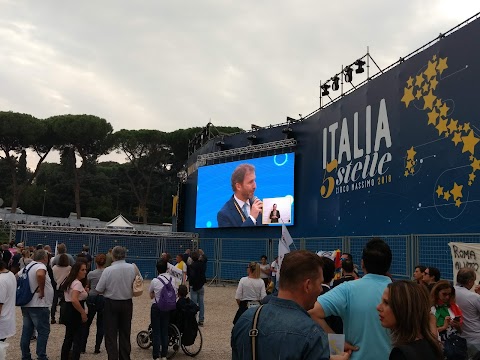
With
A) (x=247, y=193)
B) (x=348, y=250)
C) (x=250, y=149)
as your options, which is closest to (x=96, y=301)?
(x=348, y=250)

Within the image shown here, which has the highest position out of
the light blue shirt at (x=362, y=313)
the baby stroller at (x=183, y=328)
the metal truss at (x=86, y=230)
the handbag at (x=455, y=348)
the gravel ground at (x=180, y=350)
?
the metal truss at (x=86, y=230)

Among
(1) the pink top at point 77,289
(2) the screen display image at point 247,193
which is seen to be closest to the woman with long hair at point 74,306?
(1) the pink top at point 77,289

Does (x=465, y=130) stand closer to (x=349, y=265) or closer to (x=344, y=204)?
(x=344, y=204)

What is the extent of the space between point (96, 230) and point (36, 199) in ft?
105

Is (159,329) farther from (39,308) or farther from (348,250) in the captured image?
(348,250)

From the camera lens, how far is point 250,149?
829 inches

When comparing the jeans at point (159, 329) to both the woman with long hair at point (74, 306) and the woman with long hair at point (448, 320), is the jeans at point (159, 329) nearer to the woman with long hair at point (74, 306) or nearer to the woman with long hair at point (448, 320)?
the woman with long hair at point (74, 306)

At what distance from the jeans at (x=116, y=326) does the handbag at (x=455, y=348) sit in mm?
3762

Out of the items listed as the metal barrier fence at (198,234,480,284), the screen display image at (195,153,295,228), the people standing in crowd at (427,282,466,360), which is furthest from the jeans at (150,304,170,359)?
the screen display image at (195,153,295,228)

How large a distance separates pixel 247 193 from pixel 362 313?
59.2ft

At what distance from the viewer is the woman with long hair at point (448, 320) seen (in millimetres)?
4555

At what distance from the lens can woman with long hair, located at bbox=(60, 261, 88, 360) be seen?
228 inches

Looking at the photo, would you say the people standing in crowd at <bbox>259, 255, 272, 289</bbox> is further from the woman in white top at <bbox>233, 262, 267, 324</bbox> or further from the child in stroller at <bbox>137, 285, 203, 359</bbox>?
the child in stroller at <bbox>137, 285, 203, 359</bbox>

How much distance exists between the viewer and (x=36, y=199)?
4912 centimetres
